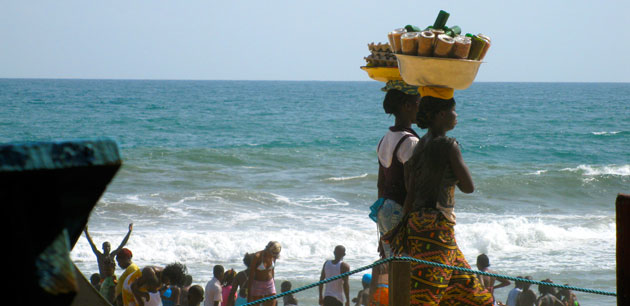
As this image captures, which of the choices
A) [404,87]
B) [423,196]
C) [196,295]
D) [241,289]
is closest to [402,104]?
[404,87]

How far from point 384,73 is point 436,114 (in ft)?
2.22

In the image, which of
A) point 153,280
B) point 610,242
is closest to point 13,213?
point 153,280

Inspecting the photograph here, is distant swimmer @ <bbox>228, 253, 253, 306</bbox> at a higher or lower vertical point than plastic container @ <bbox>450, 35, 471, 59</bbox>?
lower

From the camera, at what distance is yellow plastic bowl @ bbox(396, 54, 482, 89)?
11.8 feet

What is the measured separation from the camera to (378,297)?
13.4 ft

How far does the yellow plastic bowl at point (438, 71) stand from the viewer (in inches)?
141

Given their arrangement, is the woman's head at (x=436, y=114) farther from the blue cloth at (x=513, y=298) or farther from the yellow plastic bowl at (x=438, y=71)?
the blue cloth at (x=513, y=298)

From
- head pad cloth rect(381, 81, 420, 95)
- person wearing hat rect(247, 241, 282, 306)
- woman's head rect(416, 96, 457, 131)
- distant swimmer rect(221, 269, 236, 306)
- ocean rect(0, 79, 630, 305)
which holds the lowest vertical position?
ocean rect(0, 79, 630, 305)

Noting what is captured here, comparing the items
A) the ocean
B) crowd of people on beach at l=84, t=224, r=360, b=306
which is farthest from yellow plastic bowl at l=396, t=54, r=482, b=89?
the ocean

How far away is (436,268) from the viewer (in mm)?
3381

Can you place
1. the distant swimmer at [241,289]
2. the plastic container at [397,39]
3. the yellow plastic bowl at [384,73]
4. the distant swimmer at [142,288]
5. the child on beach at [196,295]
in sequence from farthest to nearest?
1. the distant swimmer at [241,289]
2. the distant swimmer at [142,288]
3. the child on beach at [196,295]
4. the yellow plastic bowl at [384,73]
5. the plastic container at [397,39]

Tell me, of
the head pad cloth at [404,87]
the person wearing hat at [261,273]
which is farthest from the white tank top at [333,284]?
the head pad cloth at [404,87]

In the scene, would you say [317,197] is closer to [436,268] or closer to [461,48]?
[461,48]

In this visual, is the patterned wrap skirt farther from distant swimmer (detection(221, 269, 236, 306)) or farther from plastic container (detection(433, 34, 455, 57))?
distant swimmer (detection(221, 269, 236, 306))
